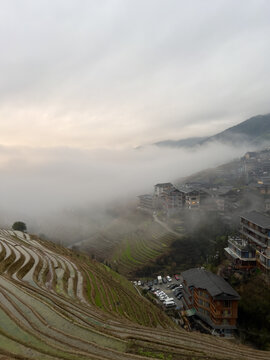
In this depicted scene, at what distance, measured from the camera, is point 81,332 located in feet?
40.2

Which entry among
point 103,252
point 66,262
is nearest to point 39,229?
point 103,252

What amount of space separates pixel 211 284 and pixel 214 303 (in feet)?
7.58

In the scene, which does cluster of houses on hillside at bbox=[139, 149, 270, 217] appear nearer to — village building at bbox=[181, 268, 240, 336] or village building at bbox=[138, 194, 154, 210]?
village building at bbox=[138, 194, 154, 210]

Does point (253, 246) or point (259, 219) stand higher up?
point (259, 219)

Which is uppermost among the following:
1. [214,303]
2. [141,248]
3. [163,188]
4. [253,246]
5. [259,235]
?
[163,188]

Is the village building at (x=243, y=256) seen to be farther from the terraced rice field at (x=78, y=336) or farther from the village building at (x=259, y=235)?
the terraced rice field at (x=78, y=336)

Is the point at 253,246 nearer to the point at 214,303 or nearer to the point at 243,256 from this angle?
the point at 243,256

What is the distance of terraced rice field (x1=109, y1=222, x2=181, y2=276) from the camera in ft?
182

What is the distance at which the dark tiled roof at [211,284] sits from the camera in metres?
27.3

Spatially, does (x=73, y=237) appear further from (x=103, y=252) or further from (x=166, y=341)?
(x=166, y=341)

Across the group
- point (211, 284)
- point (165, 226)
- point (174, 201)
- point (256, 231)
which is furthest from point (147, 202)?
point (211, 284)

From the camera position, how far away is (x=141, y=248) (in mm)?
61562

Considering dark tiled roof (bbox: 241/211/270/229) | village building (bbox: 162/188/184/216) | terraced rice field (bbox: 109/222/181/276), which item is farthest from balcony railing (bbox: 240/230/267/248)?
village building (bbox: 162/188/184/216)

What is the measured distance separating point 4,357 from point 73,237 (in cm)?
8809
